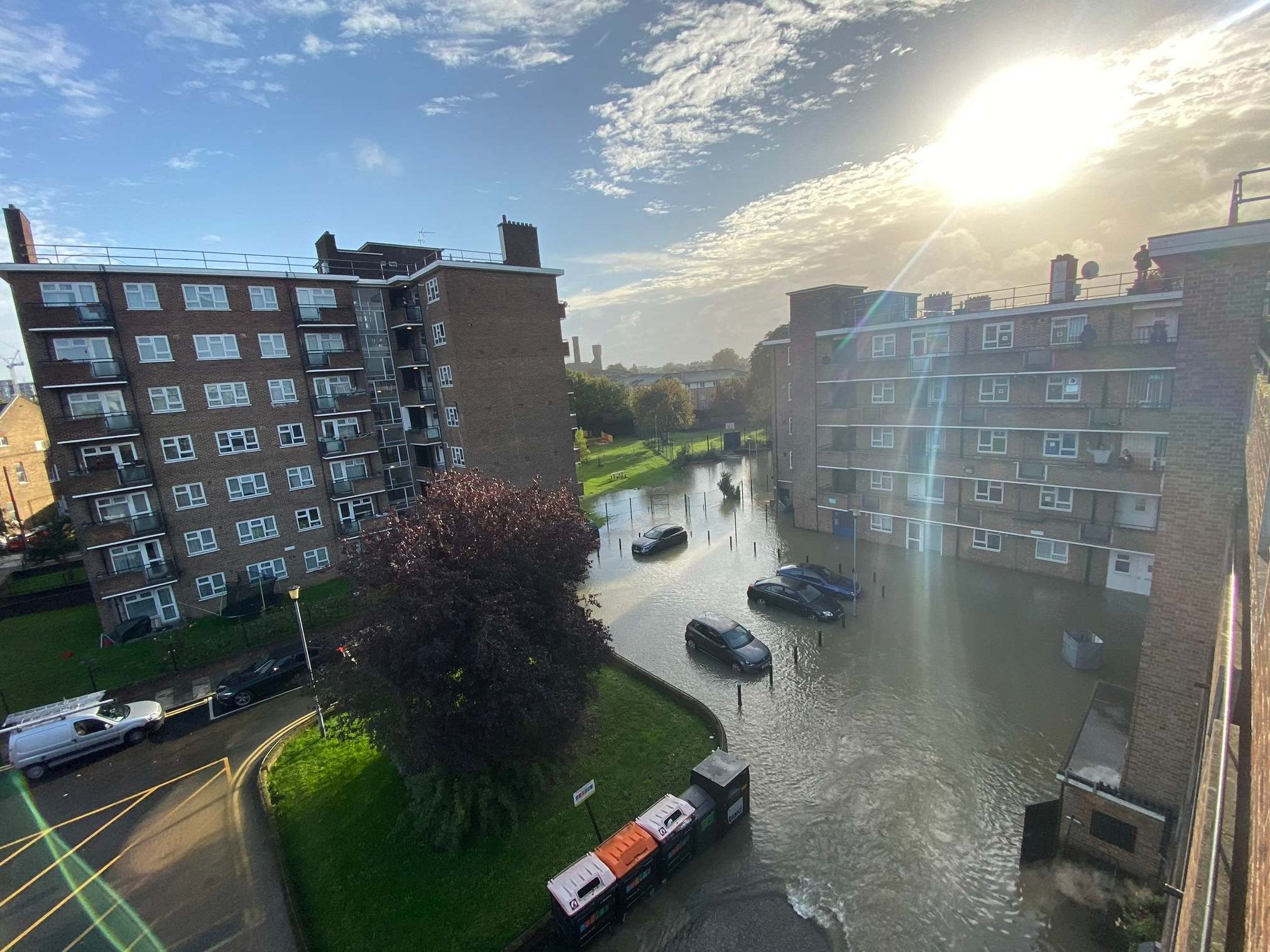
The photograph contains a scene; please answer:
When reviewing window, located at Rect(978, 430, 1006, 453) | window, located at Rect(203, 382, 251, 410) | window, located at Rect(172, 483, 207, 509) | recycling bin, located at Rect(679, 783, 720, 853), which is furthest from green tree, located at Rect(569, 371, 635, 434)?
recycling bin, located at Rect(679, 783, 720, 853)

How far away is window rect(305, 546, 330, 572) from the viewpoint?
26.9 meters

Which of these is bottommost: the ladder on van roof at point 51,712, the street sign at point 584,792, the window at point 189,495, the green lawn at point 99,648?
the green lawn at point 99,648

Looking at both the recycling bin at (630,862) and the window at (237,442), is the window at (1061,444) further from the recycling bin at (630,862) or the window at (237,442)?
the window at (237,442)

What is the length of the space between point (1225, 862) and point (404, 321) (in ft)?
105

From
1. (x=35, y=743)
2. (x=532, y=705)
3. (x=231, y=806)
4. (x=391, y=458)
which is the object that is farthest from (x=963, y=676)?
(x=391, y=458)

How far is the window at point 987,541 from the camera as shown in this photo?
81.1 ft

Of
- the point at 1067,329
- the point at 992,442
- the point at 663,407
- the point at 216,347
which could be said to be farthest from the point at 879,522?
the point at 663,407

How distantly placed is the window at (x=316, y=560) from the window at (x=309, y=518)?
3.62ft

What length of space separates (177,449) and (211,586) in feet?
19.9

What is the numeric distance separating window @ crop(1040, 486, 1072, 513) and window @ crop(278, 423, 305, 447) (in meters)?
32.6

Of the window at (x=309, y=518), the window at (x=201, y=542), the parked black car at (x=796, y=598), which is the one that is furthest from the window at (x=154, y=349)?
the parked black car at (x=796, y=598)

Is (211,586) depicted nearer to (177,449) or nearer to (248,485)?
(248,485)

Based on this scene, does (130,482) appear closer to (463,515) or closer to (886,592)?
(463,515)

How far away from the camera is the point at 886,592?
2309cm
